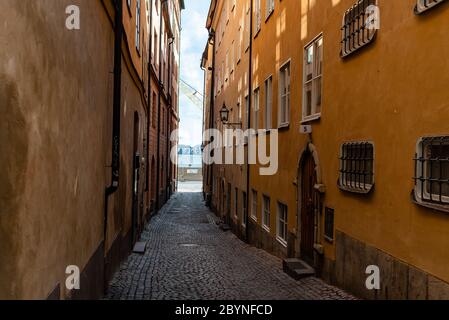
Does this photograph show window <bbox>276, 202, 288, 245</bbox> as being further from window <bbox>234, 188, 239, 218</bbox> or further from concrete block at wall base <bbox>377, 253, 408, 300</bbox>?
window <bbox>234, 188, 239, 218</bbox>

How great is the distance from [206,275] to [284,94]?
5.18 m

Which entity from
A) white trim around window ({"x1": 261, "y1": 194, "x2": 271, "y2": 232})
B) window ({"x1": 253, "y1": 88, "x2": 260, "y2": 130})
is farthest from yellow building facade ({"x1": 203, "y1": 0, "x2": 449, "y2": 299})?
window ({"x1": 253, "y1": 88, "x2": 260, "y2": 130})

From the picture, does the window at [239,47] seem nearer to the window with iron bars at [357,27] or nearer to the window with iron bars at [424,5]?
the window with iron bars at [357,27]

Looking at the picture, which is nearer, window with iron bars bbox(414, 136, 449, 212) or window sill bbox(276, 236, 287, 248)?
window with iron bars bbox(414, 136, 449, 212)

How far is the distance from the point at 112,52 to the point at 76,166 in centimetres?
380

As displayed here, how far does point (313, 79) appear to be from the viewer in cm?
991

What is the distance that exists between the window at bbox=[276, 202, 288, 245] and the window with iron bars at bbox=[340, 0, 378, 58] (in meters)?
5.34

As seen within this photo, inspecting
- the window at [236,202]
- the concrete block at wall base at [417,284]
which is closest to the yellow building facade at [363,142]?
the concrete block at wall base at [417,284]

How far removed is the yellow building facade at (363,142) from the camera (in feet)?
17.2

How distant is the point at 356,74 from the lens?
7543mm

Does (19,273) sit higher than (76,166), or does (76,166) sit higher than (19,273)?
(76,166)

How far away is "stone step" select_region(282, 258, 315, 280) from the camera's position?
922cm

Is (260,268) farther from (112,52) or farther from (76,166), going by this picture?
(76,166)

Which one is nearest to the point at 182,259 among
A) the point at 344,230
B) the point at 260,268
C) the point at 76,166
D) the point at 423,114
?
the point at 260,268
